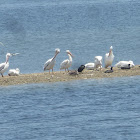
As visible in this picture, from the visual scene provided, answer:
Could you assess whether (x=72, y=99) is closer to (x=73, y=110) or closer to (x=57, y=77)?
(x=73, y=110)

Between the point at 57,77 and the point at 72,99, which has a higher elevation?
the point at 57,77

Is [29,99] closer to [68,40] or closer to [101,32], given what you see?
[68,40]

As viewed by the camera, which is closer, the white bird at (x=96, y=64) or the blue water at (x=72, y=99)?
A: the blue water at (x=72, y=99)

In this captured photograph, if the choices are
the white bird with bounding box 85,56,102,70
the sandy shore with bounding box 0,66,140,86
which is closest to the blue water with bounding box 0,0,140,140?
the sandy shore with bounding box 0,66,140,86

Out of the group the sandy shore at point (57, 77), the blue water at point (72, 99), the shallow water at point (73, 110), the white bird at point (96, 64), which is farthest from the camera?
the white bird at point (96, 64)

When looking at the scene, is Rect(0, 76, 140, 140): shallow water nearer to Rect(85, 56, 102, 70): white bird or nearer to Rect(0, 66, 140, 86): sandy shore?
Rect(0, 66, 140, 86): sandy shore

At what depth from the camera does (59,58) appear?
27.9m

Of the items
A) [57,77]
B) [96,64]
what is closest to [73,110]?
[57,77]

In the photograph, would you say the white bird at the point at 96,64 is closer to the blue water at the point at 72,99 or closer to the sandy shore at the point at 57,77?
the sandy shore at the point at 57,77

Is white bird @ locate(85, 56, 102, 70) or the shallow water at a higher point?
white bird @ locate(85, 56, 102, 70)

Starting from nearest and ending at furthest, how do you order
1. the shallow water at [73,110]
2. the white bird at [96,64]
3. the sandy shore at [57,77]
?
the shallow water at [73,110], the sandy shore at [57,77], the white bird at [96,64]

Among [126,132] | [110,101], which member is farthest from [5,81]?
[126,132]

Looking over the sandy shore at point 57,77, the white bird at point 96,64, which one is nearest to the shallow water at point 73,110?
the sandy shore at point 57,77

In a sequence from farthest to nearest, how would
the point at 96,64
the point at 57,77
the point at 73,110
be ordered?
the point at 96,64 < the point at 57,77 < the point at 73,110
